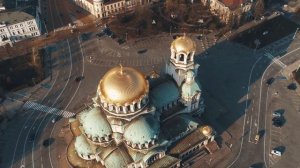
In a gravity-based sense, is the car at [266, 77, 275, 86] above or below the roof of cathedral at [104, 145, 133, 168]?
above

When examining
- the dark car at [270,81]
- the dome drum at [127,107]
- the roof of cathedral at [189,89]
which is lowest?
the dark car at [270,81]

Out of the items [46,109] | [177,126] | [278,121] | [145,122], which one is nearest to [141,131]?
[145,122]

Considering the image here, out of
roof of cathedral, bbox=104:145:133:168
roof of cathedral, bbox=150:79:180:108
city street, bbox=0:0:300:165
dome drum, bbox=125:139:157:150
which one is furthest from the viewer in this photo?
city street, bbox=0:0:300:165

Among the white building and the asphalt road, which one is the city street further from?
the white building

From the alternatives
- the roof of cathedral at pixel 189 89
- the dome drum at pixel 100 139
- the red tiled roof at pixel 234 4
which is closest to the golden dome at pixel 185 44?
the roof of cathedral at pixel 189 89

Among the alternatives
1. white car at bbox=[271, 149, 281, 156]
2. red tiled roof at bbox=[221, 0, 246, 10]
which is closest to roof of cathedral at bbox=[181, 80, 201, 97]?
white car at bbox=[271, 149, 281, 156]

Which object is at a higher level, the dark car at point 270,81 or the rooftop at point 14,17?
the rooftop at point 14,17

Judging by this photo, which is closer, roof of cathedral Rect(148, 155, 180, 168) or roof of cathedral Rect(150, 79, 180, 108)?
roof of cathedral Rect(148, 155, 180, 168)

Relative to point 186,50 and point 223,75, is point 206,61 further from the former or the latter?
point 186,50

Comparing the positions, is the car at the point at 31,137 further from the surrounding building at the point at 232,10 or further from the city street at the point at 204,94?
the surrounding building at the point at 232,10
